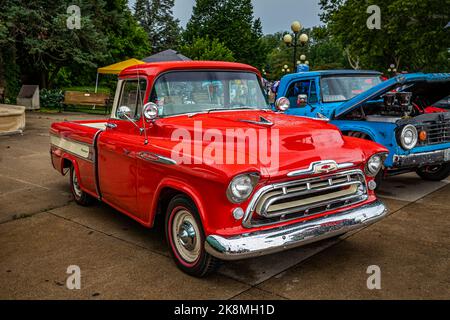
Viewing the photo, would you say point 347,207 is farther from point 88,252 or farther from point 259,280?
point 88,252

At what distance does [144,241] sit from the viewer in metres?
4.64

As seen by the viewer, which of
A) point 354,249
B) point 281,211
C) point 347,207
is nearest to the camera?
point 281,211

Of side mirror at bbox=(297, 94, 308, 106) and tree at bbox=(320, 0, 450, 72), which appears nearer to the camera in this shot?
side mirror at bbox=(297, 94, 308, 106)

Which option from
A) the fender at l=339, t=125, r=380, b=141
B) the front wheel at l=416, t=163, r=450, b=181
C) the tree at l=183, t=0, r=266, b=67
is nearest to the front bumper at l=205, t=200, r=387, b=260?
the fender at l=339, t=125, r=380, b=141

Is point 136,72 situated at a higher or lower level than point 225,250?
higher

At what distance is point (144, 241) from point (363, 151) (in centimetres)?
238

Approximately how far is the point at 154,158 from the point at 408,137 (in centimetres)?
373

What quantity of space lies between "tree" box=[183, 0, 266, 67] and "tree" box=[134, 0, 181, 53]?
11198 mm

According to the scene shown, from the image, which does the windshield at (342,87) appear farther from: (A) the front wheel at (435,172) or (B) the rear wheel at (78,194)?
(B) the rear wheel at (78,194)

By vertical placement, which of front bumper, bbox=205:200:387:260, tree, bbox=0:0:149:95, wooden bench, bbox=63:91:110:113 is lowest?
front bumper, bbox=205:200:387:260

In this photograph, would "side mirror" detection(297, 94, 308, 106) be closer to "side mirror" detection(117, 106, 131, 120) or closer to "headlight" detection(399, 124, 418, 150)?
"headlight" detection(399, 124, 418, 150)

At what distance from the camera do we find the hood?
3.43 meters
